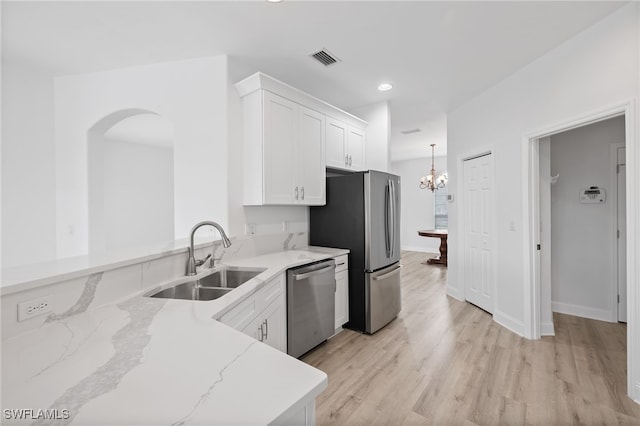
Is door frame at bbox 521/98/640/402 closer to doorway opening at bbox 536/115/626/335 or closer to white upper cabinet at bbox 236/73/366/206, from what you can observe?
doorway opening at bbox 536/115/626/335

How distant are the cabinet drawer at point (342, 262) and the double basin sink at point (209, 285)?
3.16 feet

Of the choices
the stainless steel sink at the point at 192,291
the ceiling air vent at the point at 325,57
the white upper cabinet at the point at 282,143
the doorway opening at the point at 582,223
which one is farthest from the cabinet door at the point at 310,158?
the doorway opening at the point at 582,223

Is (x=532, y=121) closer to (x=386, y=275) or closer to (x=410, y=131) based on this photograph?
(x=386, y=275)

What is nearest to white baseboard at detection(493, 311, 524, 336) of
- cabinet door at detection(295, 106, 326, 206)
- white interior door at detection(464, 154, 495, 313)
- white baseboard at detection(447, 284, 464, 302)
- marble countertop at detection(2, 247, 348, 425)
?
white interior door at detection(464, 154, 495, 313)

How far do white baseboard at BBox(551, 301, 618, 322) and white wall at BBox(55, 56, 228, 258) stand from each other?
A: 4.06 metres

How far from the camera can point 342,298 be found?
305 cm

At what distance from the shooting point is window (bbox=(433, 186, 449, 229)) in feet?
26.5

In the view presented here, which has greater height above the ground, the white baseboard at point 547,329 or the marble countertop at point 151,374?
the marble countertop at point 151,374

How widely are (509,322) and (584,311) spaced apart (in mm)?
1074

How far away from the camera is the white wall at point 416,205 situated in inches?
324

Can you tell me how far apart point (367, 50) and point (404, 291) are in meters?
3.47

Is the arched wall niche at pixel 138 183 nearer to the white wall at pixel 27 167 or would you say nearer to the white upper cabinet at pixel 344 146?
the white wall at pixel 27 167

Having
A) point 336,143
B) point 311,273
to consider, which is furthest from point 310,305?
point 336,143

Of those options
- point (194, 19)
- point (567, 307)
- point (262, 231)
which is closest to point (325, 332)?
point (262, 231)
